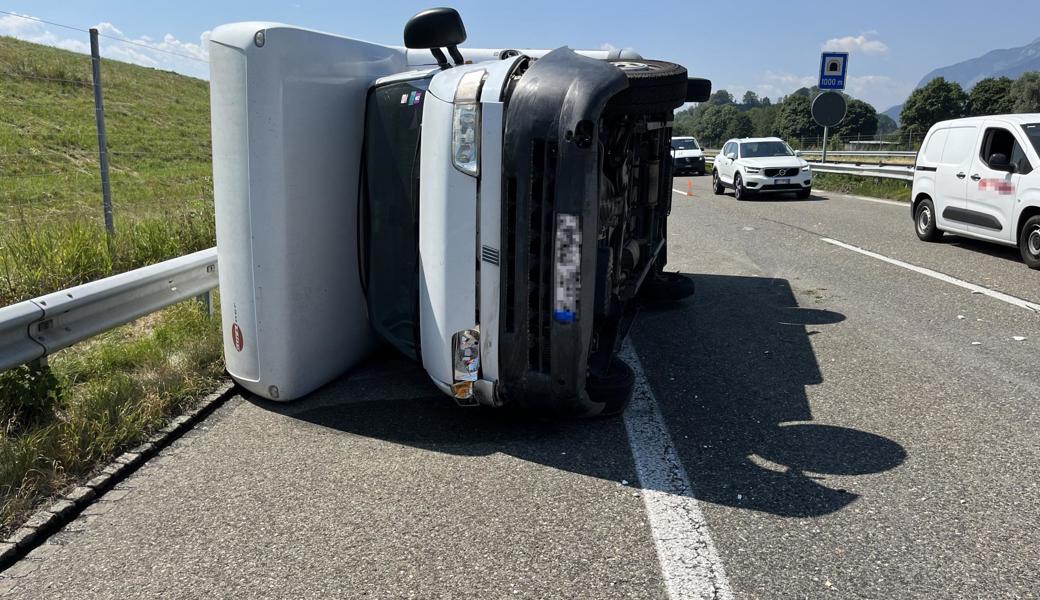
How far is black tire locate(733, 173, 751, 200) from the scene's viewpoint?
1955 centimetres

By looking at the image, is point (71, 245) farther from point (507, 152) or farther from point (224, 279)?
point (507, 152)

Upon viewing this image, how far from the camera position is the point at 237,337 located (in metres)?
4.50

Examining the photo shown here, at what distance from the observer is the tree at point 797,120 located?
323ft

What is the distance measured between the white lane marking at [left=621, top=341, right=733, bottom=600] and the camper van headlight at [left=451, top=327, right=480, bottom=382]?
0.89m

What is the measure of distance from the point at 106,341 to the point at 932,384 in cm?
571

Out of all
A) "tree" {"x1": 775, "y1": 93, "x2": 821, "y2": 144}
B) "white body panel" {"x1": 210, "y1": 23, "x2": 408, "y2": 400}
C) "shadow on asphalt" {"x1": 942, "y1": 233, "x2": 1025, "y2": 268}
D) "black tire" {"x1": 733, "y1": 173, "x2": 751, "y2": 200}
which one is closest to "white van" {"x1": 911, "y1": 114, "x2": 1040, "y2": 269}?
"shadow on asphalt" {"x1": 942, "y1": 233, "x2": 1025, "y2": 268}

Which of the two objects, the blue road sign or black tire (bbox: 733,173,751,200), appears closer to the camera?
black tire (bbox: 733,173,751,200)

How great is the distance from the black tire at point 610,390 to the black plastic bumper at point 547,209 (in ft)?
1.30

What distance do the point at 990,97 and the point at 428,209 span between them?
81.3 m

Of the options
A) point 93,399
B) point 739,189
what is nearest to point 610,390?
point 93,399

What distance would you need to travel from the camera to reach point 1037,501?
3242 mm

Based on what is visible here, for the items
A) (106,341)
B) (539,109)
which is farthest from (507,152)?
(106,341)

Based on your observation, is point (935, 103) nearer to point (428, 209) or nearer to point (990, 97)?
point (990, 97)

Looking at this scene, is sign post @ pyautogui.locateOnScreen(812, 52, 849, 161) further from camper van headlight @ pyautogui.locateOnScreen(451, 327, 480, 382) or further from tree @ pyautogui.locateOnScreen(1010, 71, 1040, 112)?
tree @ pyautogui.locateOnScreen(1010, 71, 1040, 112)
